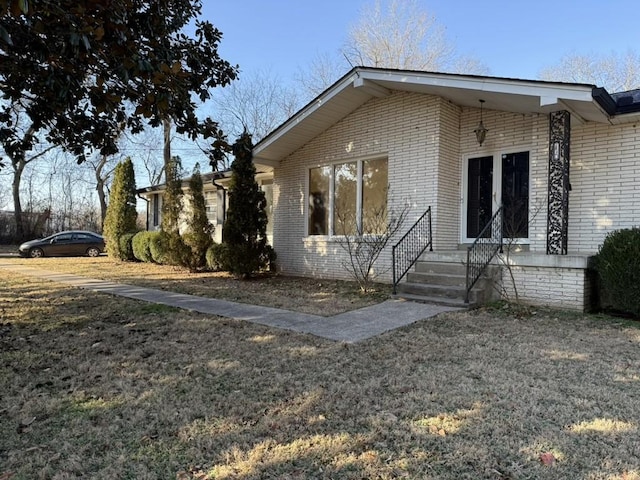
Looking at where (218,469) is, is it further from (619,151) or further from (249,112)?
(249,112)

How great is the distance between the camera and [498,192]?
859 cm

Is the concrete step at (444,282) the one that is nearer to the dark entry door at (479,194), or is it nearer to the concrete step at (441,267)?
the concrete step at (441,267)

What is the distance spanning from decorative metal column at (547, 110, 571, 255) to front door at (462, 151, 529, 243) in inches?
25.4

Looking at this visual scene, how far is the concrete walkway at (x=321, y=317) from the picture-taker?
5.44 metres

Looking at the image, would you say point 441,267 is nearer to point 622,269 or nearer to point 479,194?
point 479,194

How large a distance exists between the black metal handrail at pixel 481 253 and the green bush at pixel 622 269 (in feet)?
5.27

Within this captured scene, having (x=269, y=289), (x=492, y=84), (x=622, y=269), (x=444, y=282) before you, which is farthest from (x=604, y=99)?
(x=269, y=289)

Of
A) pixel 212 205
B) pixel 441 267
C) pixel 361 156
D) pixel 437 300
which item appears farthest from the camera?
pixel 212 205

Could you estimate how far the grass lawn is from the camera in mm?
2451

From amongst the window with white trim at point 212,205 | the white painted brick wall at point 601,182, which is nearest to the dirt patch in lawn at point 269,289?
the white painted brick wall at point 601,182

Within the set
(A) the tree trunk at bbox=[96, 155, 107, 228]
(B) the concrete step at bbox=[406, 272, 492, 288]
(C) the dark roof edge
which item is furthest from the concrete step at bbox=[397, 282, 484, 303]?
(A) the tree trunk at bbox=[96, 155, 107, 228]

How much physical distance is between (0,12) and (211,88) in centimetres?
387

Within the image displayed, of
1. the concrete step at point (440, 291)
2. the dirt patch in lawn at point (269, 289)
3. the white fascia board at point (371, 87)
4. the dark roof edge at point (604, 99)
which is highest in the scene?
the white fascia board at point (371, 87)

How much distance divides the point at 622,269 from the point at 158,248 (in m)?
13.0
